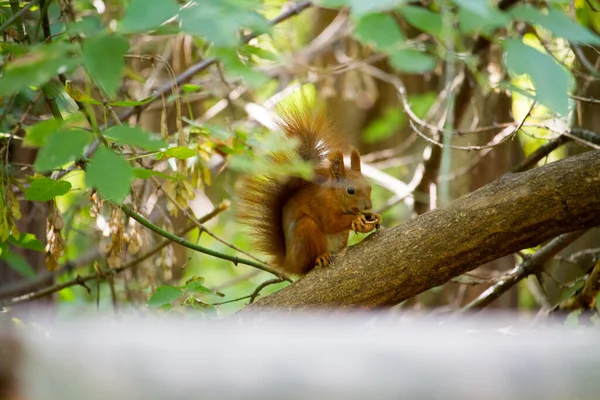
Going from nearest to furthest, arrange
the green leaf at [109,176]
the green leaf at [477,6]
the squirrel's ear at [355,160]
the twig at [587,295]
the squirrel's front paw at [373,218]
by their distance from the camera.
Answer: the green leaf at [477,6]
the green leaf at [109,176]
the twig at [587,295]
the squirrel's front paw at [373,218]
the squirrel's ear at [355,160]

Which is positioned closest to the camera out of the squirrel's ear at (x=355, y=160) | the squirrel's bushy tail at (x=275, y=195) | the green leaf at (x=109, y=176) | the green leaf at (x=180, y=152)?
the green leaf at (x=109, y=176)

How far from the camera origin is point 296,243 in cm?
291

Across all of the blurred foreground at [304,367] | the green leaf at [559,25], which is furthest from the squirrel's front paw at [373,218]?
the blurred foreground at [304,367]

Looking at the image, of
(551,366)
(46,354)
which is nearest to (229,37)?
(46,354)

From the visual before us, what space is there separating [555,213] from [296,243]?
1150mm

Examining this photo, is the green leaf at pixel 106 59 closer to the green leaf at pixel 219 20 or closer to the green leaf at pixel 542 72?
the green leaf at pixel 219 20

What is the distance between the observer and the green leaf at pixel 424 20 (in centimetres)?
107

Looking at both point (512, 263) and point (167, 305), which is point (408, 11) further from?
point (512, 263)

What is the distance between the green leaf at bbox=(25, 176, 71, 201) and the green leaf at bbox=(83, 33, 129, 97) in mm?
981

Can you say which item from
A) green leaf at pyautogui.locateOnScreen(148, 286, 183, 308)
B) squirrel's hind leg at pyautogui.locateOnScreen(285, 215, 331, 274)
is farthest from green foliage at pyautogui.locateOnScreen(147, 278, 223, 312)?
squirrel's hind leg at pyautogui.locateOnScreen(285, 215, 331, 274)

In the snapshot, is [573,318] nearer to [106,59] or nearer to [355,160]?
[355,160]

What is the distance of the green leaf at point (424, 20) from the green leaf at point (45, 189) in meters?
1.23

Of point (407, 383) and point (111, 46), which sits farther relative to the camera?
point (111, 46)

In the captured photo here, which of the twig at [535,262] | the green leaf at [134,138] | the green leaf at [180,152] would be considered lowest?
the twig at [535,262]
